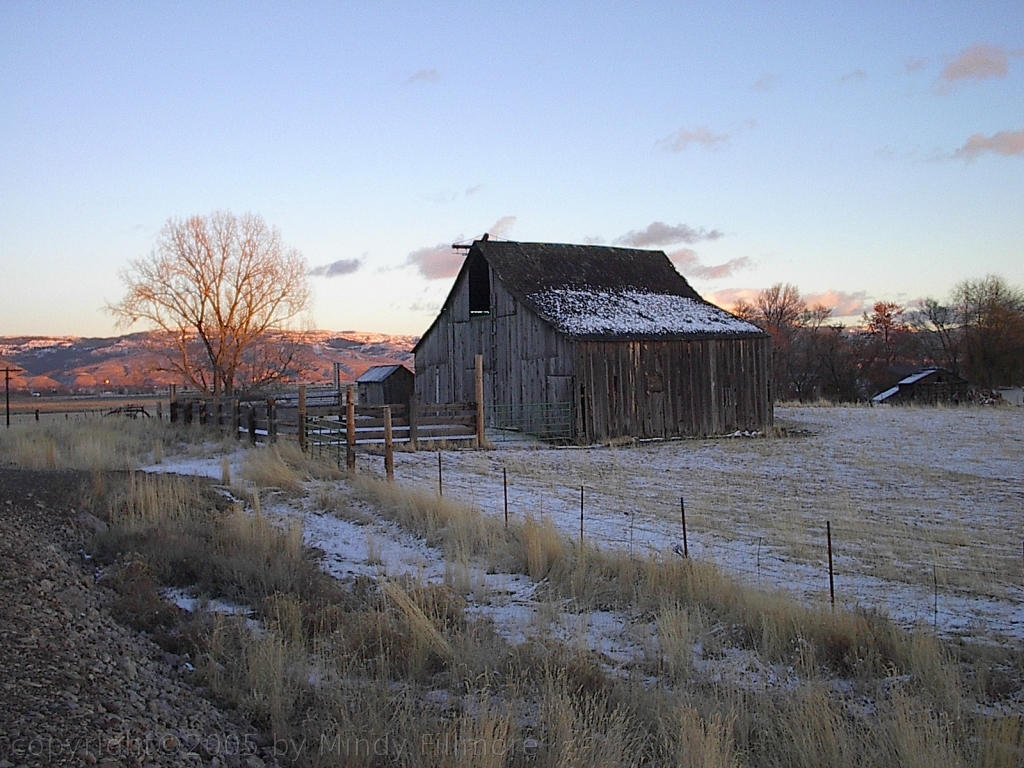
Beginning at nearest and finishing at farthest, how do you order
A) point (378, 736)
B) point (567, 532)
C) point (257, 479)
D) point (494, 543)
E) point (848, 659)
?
point (378, 736) → point (848, 659) → point (494, 543) → point (567, 532) → point (257, 479)

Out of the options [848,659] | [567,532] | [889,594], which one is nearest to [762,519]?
[567,532]

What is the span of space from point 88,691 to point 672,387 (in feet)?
76.6

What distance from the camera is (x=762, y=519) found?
11805 millimetres

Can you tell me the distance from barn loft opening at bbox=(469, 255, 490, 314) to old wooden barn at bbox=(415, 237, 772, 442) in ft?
0.12

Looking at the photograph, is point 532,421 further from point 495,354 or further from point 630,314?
point 630,314

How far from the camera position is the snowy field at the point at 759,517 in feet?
25.1

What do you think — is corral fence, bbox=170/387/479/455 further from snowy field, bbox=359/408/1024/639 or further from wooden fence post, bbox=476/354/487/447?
snowy field, bbox=359/408/1024/639

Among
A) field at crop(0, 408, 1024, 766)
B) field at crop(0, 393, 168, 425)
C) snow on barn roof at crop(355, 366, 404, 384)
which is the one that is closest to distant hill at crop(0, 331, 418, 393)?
field at crop(0, 393, 168, 425)

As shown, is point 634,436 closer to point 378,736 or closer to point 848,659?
point 848,659

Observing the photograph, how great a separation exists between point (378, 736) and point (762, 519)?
26.9ft

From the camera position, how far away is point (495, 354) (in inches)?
1120

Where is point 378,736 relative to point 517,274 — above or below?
below

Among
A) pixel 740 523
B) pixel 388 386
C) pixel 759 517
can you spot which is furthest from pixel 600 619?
pixel 388 386

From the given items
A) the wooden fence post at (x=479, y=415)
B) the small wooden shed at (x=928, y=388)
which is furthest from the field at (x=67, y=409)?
the small wooden shed at (x=928, y=388)
